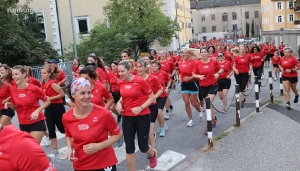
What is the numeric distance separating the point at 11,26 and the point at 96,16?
50.9 ft

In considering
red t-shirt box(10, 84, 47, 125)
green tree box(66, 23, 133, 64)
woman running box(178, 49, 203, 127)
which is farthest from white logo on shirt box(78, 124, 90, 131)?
green tree box(66, 23, 133, 64)

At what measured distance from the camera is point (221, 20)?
107 m

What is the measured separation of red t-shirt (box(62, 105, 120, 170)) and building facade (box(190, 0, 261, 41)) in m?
102

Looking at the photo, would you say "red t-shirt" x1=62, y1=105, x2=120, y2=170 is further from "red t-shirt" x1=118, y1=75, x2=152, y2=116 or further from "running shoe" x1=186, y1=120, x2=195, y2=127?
"running shoe" x1=186, y1=120, x2=195, y2=127

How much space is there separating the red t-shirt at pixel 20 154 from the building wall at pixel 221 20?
339 ft

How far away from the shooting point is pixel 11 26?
63.6 feet

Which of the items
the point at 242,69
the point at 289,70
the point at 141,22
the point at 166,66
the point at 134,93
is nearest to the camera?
the point at 134,93

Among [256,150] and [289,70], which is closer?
[256,150]

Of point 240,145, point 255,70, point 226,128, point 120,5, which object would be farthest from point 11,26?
point 240,145

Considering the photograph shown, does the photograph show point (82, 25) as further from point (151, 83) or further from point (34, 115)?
point (34, 115)

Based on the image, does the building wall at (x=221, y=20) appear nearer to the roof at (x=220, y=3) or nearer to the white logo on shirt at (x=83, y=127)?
the roof at (x=220, y=3)

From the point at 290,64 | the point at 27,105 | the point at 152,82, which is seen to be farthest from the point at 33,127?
the point at 290,64

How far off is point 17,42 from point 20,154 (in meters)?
23.8

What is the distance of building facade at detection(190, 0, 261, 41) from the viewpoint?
106000mm
